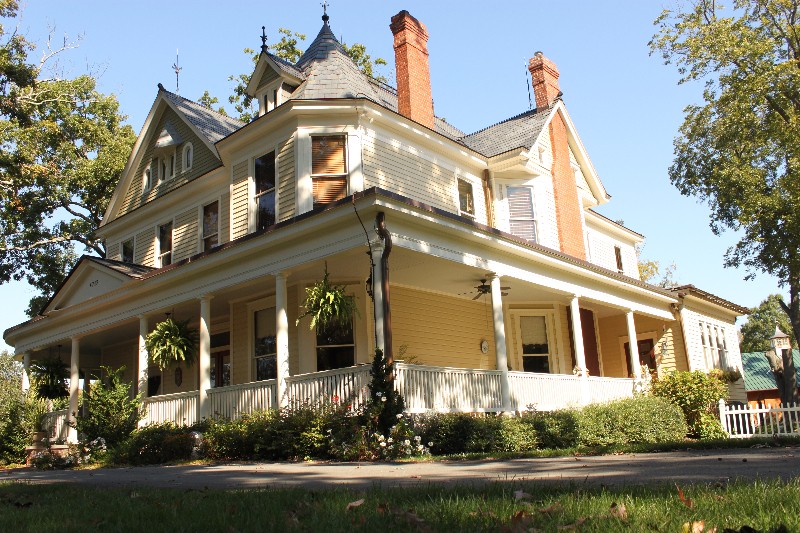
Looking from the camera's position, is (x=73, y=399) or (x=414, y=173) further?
(x=73, y=399)

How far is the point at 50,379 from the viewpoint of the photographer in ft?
72.0

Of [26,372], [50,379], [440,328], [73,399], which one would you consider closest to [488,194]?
[440,328]

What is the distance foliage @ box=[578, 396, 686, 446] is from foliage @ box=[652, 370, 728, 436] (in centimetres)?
226

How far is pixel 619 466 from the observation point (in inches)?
304

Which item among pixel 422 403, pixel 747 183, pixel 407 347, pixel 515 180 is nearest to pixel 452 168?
pixel 515 180

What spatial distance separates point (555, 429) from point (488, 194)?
381 inches

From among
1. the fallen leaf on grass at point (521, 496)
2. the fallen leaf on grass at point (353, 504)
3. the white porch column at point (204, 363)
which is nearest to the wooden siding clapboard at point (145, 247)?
the white porch column at point (204, 363)

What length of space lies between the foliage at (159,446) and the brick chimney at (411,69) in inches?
424

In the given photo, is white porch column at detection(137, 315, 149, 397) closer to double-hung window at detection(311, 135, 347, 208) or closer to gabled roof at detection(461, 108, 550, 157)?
double-hung window at detection(311, 135, 347, 208)

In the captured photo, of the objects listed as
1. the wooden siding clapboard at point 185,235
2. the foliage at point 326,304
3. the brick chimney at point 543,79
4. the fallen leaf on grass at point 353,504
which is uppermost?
the brick chimney at point 543,79

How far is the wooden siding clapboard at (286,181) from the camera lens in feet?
56.1

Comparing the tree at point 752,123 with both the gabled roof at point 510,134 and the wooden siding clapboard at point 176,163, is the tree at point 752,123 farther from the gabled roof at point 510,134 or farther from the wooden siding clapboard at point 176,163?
the wooden siding clapboard at point 176,163

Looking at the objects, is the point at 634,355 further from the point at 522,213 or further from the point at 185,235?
the point at 185,235

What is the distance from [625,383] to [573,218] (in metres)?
6.08
